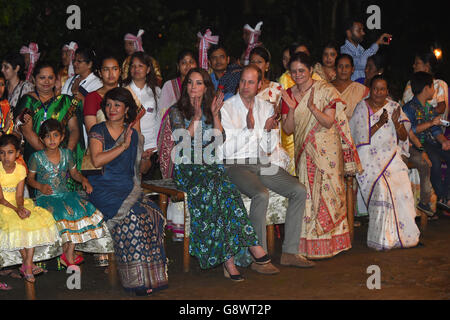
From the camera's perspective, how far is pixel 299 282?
5.69m

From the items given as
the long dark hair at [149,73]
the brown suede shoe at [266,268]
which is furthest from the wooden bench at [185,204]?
the long dark hair at [149,73]

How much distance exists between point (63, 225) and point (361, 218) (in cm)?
399

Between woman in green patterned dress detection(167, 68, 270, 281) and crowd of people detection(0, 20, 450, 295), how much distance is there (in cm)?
1

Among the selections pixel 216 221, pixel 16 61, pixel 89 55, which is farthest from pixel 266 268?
pixel 16 61

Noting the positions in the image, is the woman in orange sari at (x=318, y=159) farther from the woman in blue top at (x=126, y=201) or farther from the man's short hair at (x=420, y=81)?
the man's short hair at (x=420, y=81)

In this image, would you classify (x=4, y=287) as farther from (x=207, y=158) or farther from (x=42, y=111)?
(x=207, y=158)

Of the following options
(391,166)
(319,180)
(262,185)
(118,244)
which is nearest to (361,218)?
(391,166)

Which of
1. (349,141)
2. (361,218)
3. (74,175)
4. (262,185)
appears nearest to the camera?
(74,175)

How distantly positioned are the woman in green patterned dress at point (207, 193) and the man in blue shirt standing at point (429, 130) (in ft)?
8.78

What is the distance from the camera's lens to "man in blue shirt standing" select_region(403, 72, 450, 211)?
25.5ft

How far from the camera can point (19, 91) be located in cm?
705

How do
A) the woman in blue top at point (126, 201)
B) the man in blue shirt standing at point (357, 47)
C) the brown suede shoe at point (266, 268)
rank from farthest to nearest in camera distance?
the man in blue shirt standing at point (357, 47) → the brown suede shoe at point (266, 268) → the woman in blue top at point (126, 201)

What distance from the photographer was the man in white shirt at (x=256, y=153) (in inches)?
245

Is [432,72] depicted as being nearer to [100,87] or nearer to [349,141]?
[349,141]
